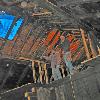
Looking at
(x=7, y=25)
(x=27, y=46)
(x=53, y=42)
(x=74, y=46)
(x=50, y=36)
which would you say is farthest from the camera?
(x=74, y=46)

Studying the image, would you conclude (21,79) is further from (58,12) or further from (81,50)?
(58,12)

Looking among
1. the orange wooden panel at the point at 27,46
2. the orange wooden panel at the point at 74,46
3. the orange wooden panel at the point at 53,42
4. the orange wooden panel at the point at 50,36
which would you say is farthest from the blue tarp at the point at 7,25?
the orange wooden panel at the point at 74,46

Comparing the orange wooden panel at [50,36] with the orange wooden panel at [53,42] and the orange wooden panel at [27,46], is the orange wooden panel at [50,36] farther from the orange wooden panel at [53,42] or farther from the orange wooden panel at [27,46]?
the orange wooden panel at [27,46]

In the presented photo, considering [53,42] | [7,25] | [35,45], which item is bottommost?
[35,45]

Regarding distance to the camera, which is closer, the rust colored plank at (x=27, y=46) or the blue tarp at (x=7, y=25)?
the blue tarp at (x=7, y=25)

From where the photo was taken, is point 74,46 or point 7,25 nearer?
point 7,25

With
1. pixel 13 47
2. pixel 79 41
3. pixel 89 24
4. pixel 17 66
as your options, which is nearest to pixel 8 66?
pixel 17 66

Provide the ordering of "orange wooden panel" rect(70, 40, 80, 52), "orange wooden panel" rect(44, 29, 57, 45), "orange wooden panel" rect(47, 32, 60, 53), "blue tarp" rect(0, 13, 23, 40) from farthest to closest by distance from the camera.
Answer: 1. "orange wooden panel" rect(70, 40, 80, 52)
2. "orange wooden panel" rect(47, 32, 60, 53)
3. "orange wooden panel" rect(44, 29, 57, 45)
4. "blue tarp" rect(0, 13, 23, 40)

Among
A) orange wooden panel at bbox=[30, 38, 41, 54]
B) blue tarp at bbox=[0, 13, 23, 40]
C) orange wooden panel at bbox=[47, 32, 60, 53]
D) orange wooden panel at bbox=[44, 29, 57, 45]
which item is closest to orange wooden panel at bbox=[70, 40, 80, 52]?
orange wooden panel at bbox=[47, 32, 60, 53]

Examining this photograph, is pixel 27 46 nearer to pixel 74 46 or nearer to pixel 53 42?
pixel 53 42

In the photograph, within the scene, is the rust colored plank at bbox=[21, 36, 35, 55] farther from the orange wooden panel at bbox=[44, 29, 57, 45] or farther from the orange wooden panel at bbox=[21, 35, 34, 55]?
the orange wooden panel at bbox=[44, 29, 57, 45]

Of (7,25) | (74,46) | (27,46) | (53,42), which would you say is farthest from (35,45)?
(74,46)
